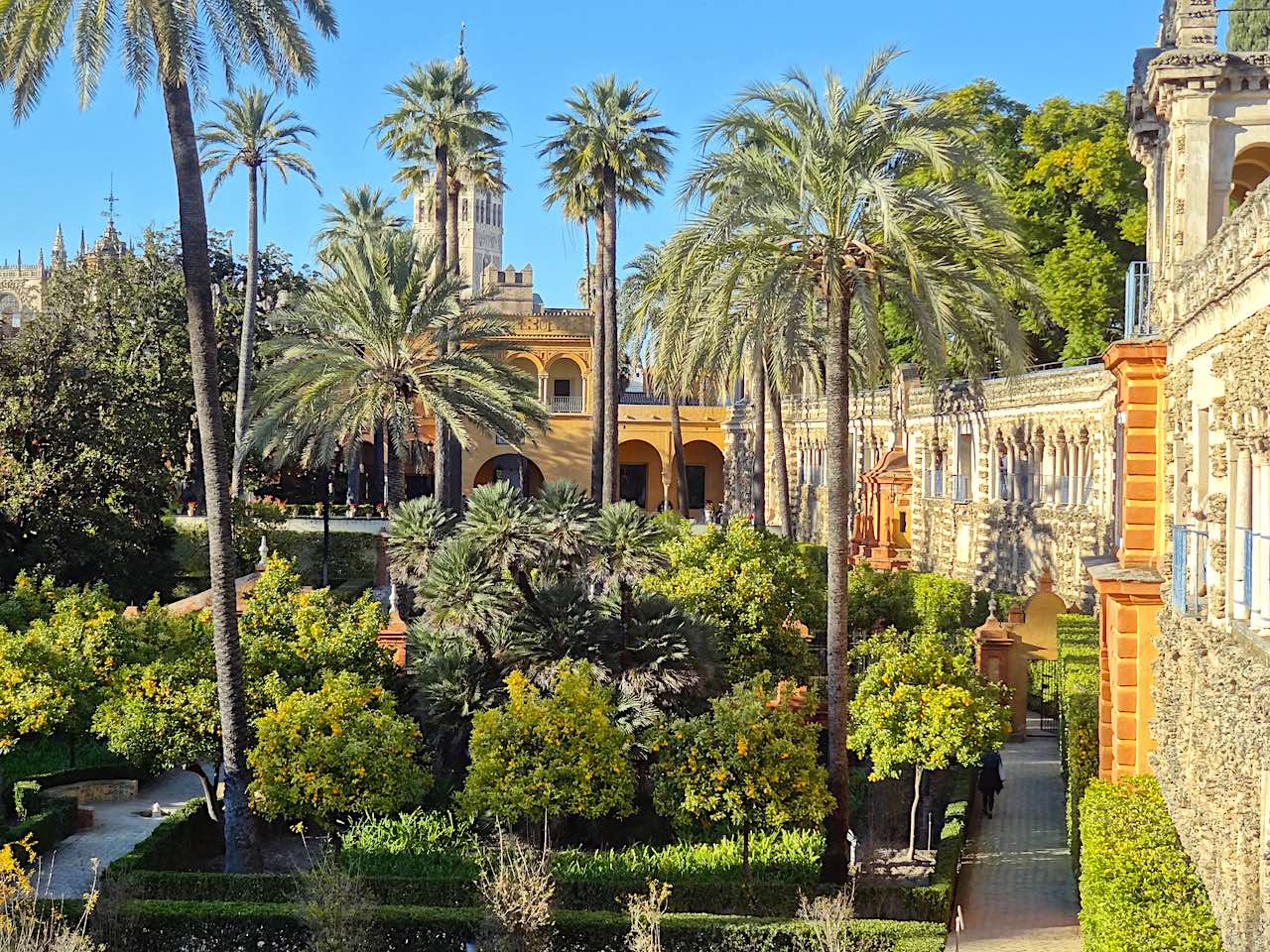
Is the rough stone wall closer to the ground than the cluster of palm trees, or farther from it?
closer to the ground

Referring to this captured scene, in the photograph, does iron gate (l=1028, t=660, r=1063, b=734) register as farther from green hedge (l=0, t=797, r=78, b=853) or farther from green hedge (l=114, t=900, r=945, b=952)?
green hedge (l=0, t=797, r=78, b=853)

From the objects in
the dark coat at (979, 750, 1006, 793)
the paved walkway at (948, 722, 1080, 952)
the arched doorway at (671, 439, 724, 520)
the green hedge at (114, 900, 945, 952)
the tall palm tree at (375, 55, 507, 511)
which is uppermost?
the tall palm tree at (375, 55, 507, 511)

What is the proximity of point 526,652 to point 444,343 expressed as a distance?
35.9 ft

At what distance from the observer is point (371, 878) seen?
1566 centimetres

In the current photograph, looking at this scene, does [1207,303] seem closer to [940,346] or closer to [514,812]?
[940,346]

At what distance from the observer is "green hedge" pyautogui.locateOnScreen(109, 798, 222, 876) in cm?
1669

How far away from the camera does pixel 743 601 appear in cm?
2380

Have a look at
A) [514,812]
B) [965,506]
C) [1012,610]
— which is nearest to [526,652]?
[514,812]

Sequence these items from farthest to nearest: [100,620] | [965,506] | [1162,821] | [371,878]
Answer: [965,506] → [100,620] → [371,878] → [1162,821]

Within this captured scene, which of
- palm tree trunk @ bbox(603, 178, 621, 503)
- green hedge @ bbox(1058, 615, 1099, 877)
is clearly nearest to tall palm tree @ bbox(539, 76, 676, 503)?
palm tree trunk @ bbox(603, 178, 621, 503)

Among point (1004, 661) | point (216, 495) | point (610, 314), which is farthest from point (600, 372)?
point (216, 495)

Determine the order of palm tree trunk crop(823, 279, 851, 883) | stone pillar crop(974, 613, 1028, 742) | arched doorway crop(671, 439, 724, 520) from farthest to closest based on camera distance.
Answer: arched doorway crop(671, 439, 724, 520) < stone pillar crop(974, 613, 1028, 742) < palm tree trunk crop(823, 279, 851, 883)

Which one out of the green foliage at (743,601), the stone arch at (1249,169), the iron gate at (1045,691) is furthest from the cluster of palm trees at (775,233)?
the iron gate at (1045,691)

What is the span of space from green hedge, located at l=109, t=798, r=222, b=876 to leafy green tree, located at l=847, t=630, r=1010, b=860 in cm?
900
